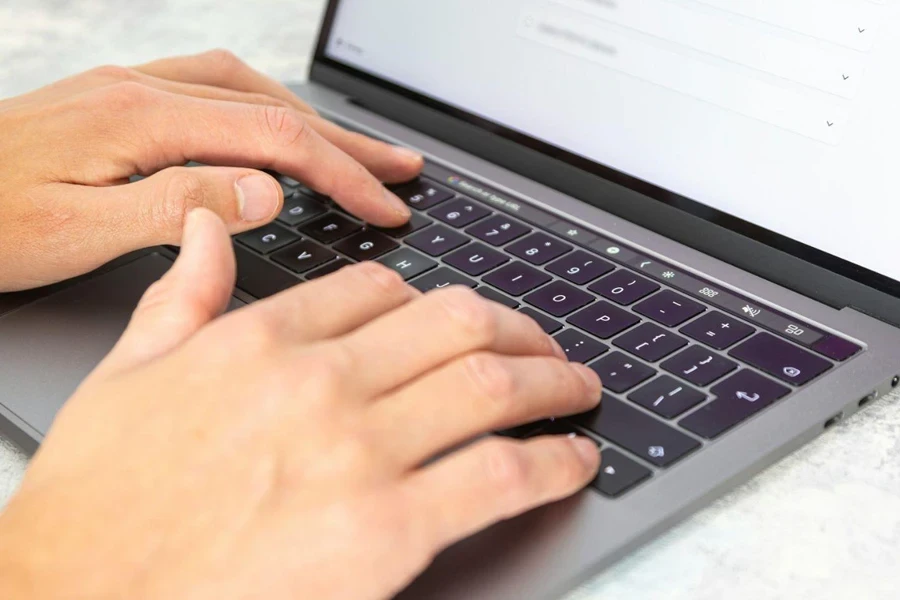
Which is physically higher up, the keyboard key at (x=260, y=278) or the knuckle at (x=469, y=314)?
the knuckle at (x=469, y=314)

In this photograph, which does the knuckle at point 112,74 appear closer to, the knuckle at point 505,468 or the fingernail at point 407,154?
the fingernail at point 407,154

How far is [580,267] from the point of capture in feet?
2.23

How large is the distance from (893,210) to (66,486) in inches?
19.0

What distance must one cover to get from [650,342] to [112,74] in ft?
1.45

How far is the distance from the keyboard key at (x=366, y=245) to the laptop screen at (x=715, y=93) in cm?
16

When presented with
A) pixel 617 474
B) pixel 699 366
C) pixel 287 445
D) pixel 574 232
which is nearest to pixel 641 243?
pixel 574 232

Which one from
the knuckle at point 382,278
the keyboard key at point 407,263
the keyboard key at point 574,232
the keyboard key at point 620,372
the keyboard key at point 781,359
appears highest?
the keyboard key at point 781,359

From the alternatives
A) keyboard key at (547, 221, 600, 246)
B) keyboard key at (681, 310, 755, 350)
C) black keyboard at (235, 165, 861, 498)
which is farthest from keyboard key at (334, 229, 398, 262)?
keyboard key at (681, 310, 755, 350)

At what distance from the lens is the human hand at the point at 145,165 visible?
0.63 metres

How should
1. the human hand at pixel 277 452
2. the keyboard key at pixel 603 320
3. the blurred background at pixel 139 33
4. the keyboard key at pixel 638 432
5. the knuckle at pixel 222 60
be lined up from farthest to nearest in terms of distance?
the blurred background at pixel 139 33 → the knuckle at pixel 222 60 → the keyboard key at pixel 603 320 → the keyboard key at pixel 638 432 → the human hand at pixel 277 452

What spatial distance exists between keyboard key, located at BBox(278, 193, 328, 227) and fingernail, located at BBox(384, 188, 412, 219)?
0.05m

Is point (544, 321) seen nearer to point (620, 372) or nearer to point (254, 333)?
point (620, 372)

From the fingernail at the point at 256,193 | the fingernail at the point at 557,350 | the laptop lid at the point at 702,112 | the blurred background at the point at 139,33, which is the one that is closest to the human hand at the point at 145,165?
the fingernail at the point at 256,193

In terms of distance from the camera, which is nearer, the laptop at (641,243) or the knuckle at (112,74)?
the laptop at (641,243)
